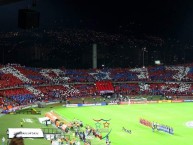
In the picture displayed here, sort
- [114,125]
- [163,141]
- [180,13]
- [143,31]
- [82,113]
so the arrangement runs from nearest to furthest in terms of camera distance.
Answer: [163,141]
[114,125]
[82,113]
[180,13]
[143,31]

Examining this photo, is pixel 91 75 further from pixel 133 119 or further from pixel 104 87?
pixel 133 119

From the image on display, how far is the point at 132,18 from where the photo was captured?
386ft

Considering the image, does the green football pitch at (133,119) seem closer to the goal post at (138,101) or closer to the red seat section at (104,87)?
the goal post at (138,101)

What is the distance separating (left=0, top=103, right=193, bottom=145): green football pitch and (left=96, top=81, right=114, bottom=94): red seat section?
689 inches

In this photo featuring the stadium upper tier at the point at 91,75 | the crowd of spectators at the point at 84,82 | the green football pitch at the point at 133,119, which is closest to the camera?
the green football pitch at the point at 133,119

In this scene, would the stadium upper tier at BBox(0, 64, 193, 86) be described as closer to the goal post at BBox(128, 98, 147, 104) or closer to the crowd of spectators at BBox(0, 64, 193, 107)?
the crowd of spectators at BBox(0, 64, 193, 107)

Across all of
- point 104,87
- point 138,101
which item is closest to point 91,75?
point 104,87

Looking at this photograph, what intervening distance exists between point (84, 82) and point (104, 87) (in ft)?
17.8

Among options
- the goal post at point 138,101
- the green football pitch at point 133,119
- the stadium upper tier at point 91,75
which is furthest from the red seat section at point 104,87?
the green football pitch at point 133,119

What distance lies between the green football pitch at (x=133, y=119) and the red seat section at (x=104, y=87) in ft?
57.4

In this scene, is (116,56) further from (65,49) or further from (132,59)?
(65,49)

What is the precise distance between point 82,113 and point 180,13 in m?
57.7

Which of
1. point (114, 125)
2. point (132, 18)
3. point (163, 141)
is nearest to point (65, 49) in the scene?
point (132, 18)

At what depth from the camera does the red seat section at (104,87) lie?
321 ft
